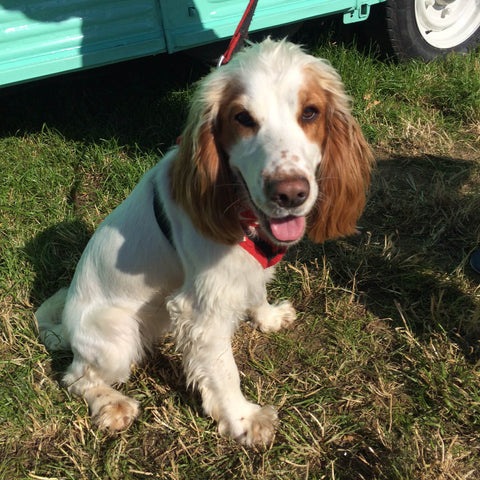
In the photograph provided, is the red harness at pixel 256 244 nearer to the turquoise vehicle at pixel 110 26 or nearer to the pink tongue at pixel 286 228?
the pink tongue at pixel 286 228

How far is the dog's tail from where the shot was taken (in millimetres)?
2733

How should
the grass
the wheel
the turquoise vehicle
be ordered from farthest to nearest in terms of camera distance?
the wheel
the turquoise vehicle
the grass

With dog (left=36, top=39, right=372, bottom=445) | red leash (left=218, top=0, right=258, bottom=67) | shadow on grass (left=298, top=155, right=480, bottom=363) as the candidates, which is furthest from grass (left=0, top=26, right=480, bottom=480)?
red leash (left=218, top=0, right=258, bottom=67)

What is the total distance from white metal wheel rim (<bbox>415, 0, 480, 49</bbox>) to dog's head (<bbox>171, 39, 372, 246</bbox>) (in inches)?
126

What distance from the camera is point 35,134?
4.46m

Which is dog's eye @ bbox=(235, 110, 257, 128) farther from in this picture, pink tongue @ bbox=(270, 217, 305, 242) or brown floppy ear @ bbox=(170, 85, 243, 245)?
pink tongue @ bbox=(270, 217, 305, 242)

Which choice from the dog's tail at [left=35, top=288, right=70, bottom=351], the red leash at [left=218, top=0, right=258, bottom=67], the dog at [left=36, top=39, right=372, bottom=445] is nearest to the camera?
the dog at [left=36, top=39, right=372, bottom=445]

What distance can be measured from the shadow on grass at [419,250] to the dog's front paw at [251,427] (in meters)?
0.97

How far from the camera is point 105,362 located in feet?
7.70

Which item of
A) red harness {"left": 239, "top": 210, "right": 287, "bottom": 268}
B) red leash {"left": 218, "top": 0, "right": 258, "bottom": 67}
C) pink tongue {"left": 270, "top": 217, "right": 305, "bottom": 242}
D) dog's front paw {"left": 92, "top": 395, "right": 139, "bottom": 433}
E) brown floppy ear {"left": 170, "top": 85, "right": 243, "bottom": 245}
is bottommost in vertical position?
dog's front paw {"left": 92, "top": 395, "right": 139, "bottom": 433}

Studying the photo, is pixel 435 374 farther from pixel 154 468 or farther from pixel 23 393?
pixel 23 393

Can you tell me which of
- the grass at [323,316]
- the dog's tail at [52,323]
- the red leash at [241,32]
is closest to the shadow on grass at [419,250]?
the grass at [323,316]

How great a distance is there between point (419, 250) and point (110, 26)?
8.92ft

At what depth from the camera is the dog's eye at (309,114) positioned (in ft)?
6.22
